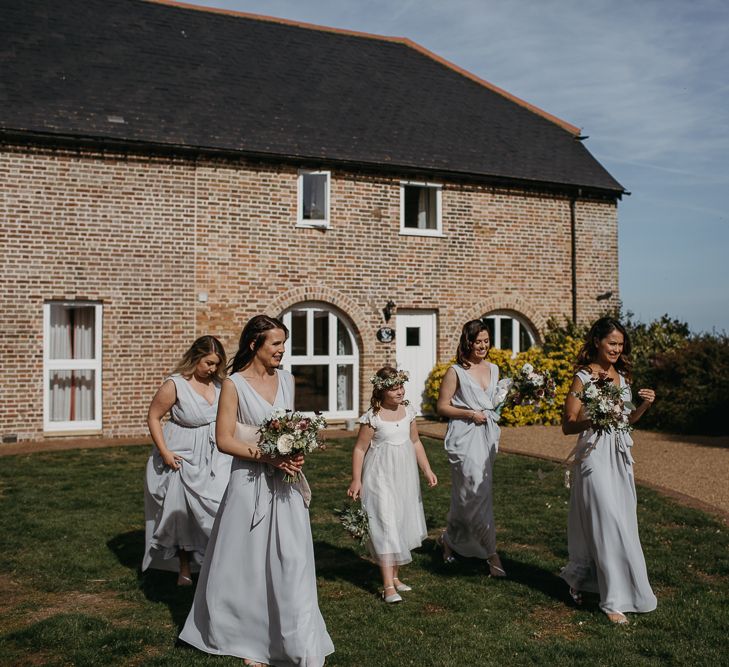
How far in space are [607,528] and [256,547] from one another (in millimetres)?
2493

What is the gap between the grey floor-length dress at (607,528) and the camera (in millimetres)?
5434

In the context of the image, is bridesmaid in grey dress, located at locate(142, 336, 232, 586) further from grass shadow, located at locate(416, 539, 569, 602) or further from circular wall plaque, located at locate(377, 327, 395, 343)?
circular wall plaque, located at locate(377, 327, 395, 343)

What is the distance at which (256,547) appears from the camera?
4664 mm

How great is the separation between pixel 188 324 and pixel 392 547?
996 centimetres

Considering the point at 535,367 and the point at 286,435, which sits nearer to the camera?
the point at 286,435

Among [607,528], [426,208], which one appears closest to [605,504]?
[607,528]

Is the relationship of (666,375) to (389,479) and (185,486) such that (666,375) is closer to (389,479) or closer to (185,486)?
(389,479)

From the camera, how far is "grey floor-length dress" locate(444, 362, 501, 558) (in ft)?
21.5

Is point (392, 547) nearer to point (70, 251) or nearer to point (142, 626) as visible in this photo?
point (142, 626)

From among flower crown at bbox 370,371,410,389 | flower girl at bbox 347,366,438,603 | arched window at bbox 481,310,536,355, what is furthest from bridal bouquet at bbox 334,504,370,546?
arched window at bbox 481,310,536,355

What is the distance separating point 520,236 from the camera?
1791cm

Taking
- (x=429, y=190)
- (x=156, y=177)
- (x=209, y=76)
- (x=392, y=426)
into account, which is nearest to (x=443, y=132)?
(x=429, y=190)

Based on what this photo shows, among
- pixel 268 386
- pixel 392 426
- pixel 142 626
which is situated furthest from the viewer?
pixel 392 426

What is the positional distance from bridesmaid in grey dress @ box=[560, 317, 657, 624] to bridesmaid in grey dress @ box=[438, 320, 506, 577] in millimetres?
896
